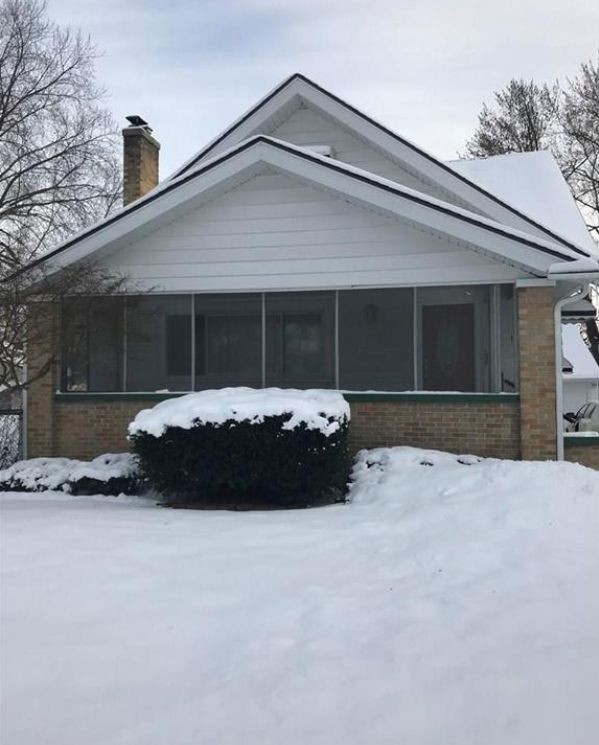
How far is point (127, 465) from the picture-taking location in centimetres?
942

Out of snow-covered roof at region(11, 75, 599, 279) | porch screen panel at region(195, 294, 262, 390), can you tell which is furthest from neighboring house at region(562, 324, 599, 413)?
porch screen panel at region(195, 294, 262, 390)

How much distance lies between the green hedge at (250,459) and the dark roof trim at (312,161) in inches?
125

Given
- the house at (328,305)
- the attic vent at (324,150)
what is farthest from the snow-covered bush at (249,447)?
the attic vent at (324,150)

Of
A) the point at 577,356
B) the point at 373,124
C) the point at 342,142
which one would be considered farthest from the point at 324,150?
the point at 577,356

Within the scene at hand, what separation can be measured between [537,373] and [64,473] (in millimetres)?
6582

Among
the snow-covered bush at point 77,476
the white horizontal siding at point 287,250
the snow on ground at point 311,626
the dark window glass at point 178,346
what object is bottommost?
the snow on ground at point 311,626

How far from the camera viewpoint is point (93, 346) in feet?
35.5

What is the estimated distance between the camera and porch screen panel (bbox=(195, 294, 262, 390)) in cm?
1040

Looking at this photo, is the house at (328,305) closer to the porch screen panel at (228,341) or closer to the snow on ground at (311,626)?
the porch screen panel at (228,341)

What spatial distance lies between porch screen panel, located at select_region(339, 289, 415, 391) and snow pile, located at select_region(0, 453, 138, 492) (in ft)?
10.8

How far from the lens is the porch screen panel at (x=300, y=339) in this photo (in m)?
10.2

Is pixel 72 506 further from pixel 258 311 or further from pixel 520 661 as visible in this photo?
pixel 520 661

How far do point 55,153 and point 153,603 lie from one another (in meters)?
25.5

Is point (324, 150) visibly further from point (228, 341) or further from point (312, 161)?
point (228, 341)
